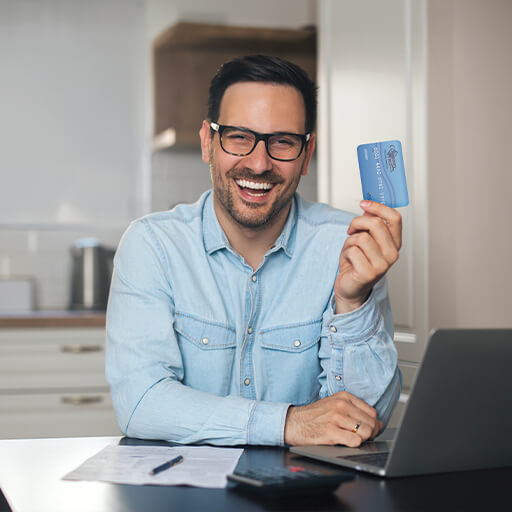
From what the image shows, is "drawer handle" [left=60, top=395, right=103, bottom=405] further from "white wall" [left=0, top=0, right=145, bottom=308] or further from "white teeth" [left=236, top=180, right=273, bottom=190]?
"white teeth" [left=236, top=180, right=273, bottom=190]

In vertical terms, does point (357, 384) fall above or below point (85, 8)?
below

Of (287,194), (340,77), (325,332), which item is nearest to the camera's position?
(325,332)

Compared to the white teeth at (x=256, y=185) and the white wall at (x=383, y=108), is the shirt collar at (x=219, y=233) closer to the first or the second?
the white teeth at (x=256, y=185)

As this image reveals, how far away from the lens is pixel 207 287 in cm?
152

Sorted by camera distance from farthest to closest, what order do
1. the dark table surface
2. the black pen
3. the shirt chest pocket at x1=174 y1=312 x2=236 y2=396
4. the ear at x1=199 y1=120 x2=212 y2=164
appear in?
the ear at x1=199 y1=120 x2=212 y2=164 < the shirt chest pocket at x1=174 y1=312 x2=236 y2=396 < the black pen < the dark table surface

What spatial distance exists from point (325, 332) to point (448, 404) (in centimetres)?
62

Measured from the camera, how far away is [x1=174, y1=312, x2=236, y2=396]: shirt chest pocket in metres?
1.46

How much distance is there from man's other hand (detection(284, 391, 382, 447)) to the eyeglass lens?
0.57 meters

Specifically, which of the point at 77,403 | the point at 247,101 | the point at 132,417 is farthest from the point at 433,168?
the point at 77,403

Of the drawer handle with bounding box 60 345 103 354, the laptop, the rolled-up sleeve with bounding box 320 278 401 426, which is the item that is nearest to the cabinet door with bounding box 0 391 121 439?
the drawer handle with bounding box 60 345 103 354

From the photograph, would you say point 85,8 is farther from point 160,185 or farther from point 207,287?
point 207,287

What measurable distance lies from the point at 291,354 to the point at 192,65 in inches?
86.7

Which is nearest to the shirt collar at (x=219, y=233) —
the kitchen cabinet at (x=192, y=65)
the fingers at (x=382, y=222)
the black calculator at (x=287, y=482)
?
the fingers at (x=382, y=222)

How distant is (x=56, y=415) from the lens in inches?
117
